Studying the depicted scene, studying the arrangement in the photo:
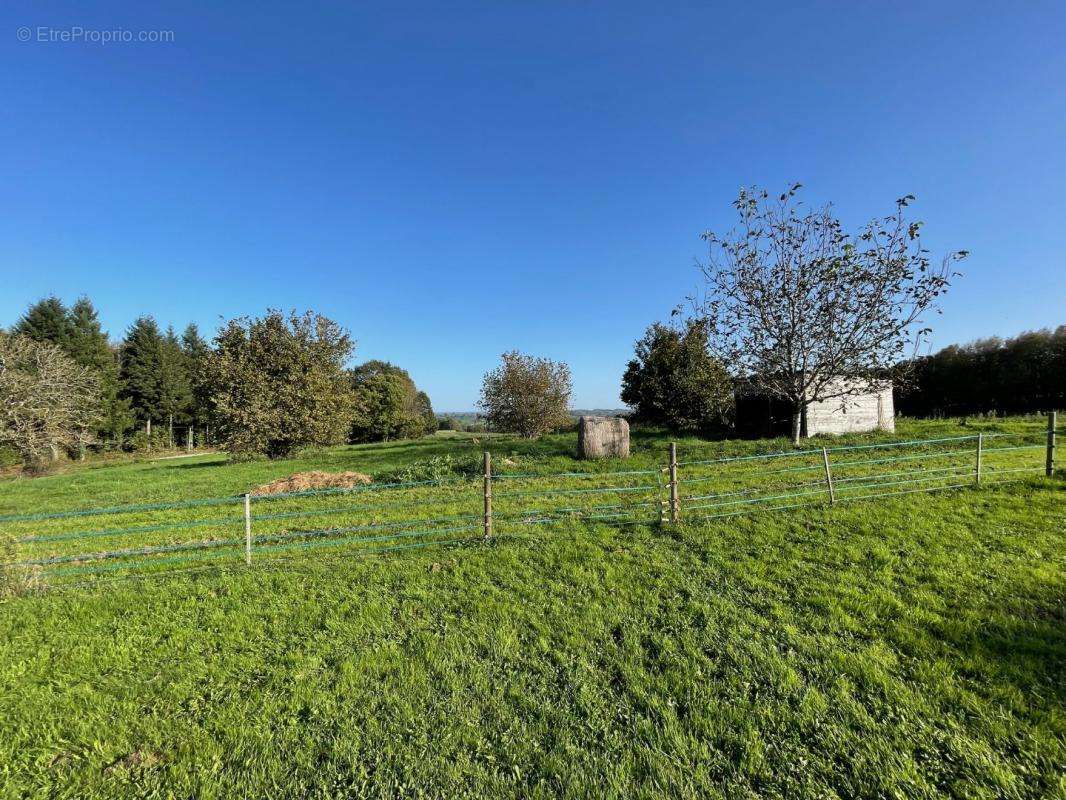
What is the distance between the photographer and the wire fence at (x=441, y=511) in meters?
7.07

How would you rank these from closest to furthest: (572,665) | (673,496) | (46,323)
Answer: (572,665), (673,496), (46,323)

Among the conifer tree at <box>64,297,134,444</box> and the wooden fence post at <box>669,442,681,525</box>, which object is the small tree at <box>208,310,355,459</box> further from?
the conifer tree at <box>64,297,134,444</box>

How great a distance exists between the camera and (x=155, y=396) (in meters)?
42.3

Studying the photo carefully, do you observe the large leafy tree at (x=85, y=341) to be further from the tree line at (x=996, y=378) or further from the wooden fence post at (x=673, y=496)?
the tree line at (x=996, y=378)

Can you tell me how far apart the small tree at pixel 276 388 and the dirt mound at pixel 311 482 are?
8.44m

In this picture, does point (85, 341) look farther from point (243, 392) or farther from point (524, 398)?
point (524, 398)

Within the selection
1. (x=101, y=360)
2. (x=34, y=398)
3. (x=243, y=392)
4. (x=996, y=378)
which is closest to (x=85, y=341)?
(x=101, y=360)

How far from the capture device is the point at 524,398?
98.8ft

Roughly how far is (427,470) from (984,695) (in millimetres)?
13482

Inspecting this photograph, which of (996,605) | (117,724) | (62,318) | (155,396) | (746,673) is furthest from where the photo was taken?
(155,396)

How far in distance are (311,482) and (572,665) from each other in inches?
516

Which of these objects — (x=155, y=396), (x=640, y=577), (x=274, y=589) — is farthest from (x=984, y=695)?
(x=155, y=396)

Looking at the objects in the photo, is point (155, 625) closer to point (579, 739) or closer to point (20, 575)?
point (20, 575)

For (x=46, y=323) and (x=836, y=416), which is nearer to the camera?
(x=836, y=416)
